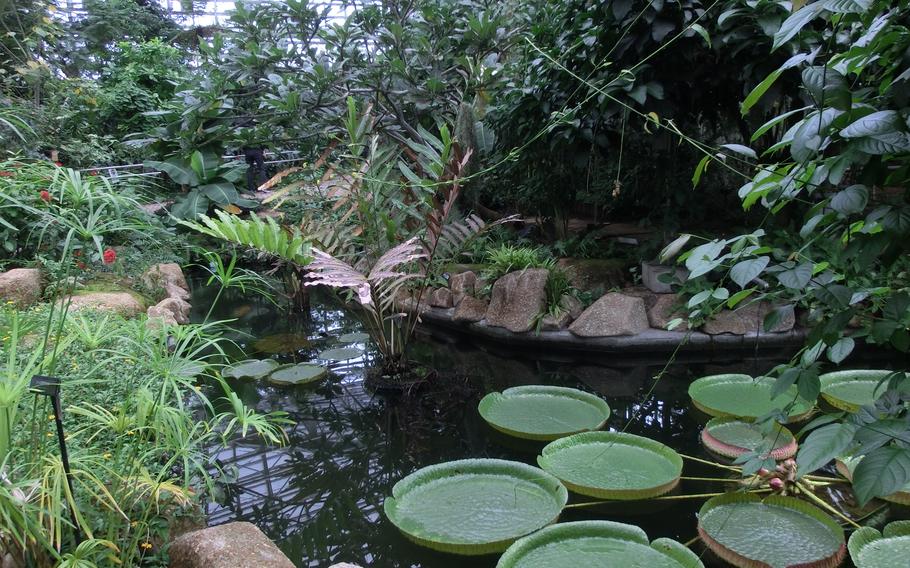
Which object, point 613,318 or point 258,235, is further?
point 613,318

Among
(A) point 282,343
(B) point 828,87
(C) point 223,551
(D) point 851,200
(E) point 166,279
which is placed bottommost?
(A) point 282,343

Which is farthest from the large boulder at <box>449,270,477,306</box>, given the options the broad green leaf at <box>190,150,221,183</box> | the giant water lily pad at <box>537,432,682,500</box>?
the broad green leaf at <box>190,150,221,183</box>

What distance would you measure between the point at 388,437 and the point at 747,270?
286cm

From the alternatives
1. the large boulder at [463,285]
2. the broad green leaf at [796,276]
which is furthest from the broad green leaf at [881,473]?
the large boulder at [463,285]

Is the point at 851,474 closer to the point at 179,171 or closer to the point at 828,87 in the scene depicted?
the point at 828,87

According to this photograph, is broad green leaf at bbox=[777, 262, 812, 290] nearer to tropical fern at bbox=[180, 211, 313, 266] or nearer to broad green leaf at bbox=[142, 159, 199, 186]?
tropical fern at bbox=[180, 211, 313, 266]

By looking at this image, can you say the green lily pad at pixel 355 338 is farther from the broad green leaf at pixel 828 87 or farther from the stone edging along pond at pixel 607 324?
the broad green leaf at pixel 828 87

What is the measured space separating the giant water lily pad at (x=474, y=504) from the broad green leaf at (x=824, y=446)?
5.34 ft

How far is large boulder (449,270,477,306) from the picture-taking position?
18.4 ft

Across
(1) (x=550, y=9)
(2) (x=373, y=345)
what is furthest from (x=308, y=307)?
(1) (x=550, y=9)

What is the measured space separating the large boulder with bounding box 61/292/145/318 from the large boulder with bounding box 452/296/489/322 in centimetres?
253

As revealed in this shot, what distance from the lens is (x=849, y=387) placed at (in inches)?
139

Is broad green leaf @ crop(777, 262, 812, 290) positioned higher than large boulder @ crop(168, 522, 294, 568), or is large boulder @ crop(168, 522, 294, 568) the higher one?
broad green leaf @ crop(777, 262, 812, 290)

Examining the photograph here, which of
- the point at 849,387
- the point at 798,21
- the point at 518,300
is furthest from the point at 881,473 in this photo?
the point at 518,300
